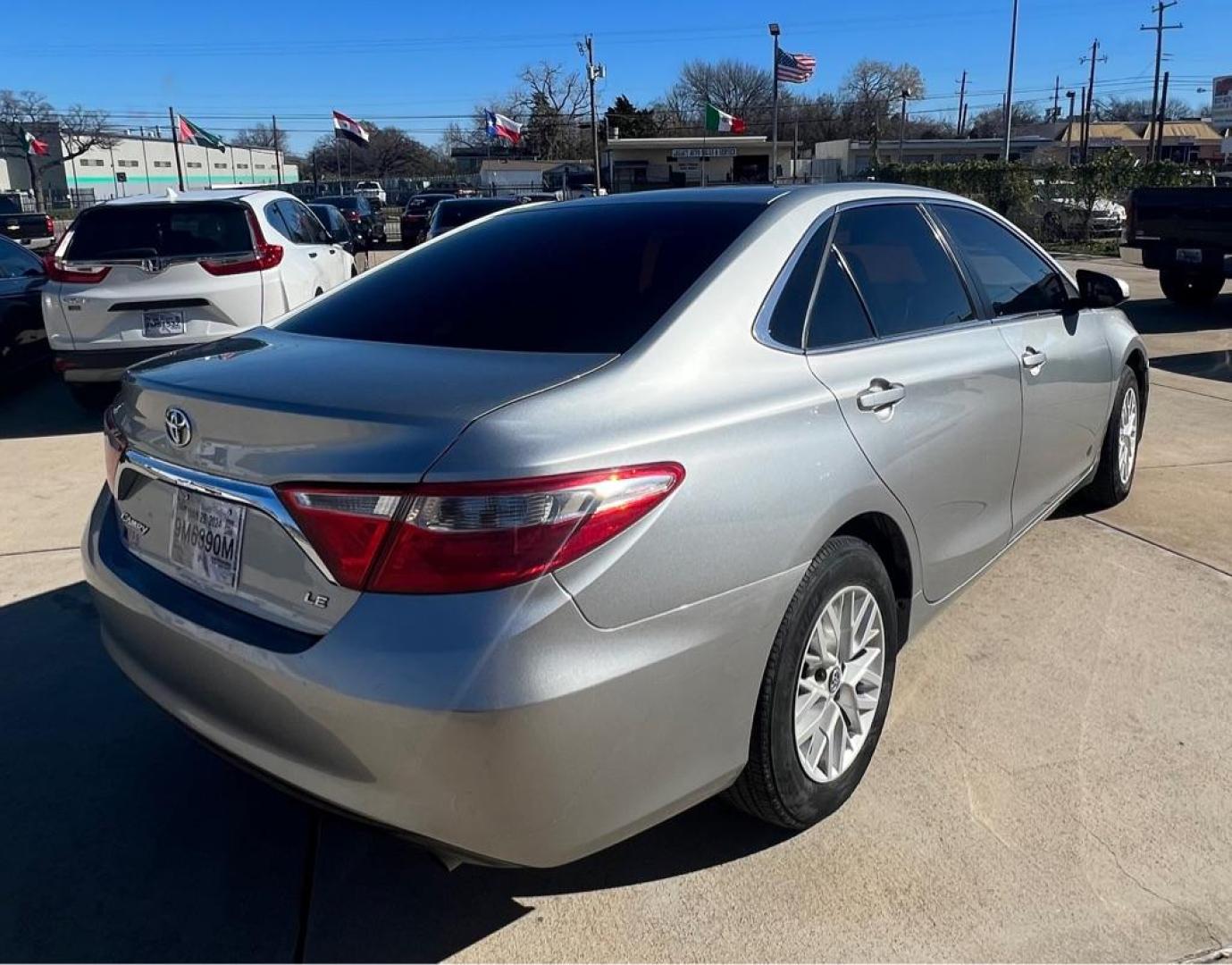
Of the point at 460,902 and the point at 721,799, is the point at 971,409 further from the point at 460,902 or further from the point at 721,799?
the point at 460,902

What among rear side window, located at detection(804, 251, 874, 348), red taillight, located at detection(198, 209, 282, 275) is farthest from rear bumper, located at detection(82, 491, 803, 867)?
red taillight, located at detection(198, 209, 282, 275)

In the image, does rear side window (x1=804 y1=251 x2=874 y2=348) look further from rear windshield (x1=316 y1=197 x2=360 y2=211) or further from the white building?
the white building

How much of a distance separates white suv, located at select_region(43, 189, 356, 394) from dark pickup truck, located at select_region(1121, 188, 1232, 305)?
32.9 feet

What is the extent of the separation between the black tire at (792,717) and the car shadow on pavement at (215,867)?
0.16 metres

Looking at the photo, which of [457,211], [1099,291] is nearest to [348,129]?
[457,211]

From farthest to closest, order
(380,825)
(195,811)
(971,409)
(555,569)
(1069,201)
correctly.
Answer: (1069,201) < (971,409) < (195,811) < (380,825) < (555,569)

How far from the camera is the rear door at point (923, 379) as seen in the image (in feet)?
9.29

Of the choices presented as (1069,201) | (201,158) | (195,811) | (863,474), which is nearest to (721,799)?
(863,474)

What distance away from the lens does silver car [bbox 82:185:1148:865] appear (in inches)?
76.7

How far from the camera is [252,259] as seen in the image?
7.55 meters

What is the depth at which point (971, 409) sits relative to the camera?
3.33 metres

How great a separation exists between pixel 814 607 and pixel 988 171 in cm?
2579

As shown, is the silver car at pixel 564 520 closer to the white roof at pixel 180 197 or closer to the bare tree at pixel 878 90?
the white roof at pixel 180 197

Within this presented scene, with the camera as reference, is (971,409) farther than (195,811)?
Yes
